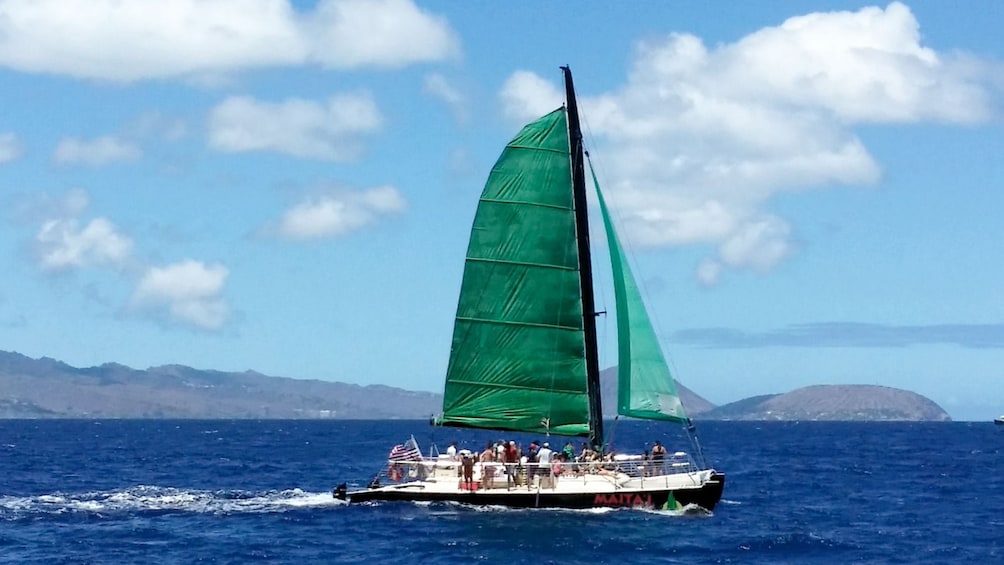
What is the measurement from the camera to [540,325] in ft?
176

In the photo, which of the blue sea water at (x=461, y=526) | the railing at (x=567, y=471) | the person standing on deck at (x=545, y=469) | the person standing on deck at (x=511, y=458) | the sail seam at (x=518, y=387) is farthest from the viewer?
the sail seam at (x=518, y=387)

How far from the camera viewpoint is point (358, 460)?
10044 centimetres

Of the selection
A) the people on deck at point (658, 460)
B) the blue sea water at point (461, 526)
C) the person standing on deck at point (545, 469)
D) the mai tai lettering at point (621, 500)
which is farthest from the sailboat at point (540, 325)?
the blue sea water at point (461, 526)

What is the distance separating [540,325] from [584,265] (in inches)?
111

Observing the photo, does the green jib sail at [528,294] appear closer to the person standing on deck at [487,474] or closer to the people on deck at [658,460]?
the person standing on deck at [487,474]

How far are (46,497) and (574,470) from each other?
23998 millimetres

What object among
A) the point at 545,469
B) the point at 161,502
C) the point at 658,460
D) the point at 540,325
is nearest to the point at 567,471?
the point at 545,469

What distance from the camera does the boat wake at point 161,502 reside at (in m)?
54.1

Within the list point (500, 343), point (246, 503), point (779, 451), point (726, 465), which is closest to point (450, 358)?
point (500, 343)

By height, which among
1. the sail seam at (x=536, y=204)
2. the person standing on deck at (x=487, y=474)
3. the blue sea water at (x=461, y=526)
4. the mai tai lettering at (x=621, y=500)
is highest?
the sail seam at (x=536, y=204)

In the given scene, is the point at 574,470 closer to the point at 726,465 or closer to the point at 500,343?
the point at 500,343

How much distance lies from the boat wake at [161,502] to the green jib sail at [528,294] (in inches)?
324

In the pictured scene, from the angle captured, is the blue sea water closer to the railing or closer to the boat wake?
the boat wake

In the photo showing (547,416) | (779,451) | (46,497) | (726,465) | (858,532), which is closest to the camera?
(858,532)
